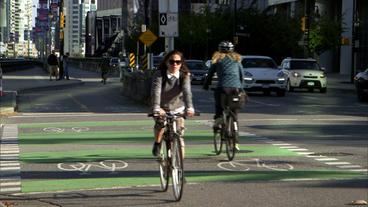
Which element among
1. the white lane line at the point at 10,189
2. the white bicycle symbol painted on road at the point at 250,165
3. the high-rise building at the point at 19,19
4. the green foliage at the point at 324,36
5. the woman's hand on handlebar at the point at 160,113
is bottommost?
the white bicycle symbol painted on road at the point at 250,165

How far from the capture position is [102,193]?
8.92 metres

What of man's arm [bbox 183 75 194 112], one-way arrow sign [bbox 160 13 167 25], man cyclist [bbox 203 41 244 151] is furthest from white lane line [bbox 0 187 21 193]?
one-way arrow sign [bbox 160 13 167 25]

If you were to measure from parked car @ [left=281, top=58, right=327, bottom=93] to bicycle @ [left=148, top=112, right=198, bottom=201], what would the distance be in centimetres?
2676

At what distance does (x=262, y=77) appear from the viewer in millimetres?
30234

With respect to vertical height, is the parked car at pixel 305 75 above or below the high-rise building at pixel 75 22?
below

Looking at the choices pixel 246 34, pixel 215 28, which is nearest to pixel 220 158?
pixel 246 34

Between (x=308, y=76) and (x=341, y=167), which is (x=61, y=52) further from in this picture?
(x=341, y=167)

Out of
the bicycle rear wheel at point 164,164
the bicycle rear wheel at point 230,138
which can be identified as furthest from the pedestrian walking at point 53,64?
the bicycle rear wheel at point 164,164

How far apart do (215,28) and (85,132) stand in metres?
52.9

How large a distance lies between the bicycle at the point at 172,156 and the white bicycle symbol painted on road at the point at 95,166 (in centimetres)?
211

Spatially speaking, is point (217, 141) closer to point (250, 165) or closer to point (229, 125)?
point (229, 125)

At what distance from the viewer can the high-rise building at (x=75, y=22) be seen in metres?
131

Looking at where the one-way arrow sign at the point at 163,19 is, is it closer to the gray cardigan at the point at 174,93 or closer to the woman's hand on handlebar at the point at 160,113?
the gray cardigan at the point at 174,93

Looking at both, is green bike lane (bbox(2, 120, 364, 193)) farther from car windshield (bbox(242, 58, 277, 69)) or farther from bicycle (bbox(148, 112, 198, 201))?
car windshield (bbox(242, 58, 277, 69))
